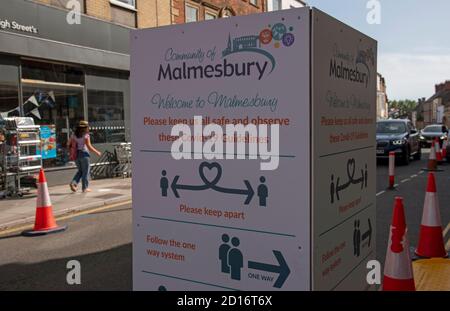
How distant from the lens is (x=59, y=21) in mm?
13164

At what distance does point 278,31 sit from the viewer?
217 centimetres

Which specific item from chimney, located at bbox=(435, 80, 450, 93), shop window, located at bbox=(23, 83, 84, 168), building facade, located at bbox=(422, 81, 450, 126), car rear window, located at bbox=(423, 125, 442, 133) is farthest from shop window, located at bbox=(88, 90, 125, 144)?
chimney, located at bbox=(435, 80, 450, 93)

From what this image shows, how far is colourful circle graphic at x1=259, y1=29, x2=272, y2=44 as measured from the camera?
2.20 m

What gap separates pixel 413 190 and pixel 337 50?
9.30m

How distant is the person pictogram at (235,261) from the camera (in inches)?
92.9

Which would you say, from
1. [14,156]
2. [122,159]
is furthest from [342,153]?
[122,159]

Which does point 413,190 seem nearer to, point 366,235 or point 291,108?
point 366,235

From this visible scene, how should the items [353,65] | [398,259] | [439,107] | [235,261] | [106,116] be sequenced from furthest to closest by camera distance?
[439,107], [106,116], [398,259], [353,65], [235,261]

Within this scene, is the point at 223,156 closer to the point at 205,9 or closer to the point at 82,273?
the point at 82,273

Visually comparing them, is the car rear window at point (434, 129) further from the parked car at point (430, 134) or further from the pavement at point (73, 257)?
the pavement at point (73, 257)

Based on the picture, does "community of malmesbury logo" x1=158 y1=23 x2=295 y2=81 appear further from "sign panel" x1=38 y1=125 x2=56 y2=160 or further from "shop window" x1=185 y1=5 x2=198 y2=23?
"shop window" x1=185 y1=5 x2=198 y2=23

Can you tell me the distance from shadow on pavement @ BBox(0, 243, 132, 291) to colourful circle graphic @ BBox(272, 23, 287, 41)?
10.7 feet

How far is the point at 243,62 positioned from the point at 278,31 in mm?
232
